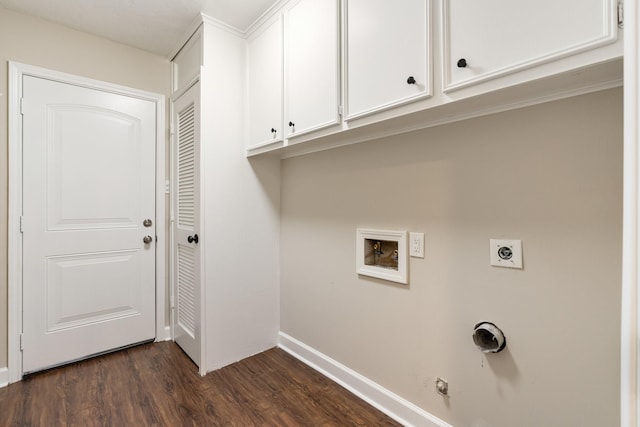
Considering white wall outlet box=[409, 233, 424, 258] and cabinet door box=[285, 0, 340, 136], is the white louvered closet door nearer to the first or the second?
cabinet door box=[285, 0, 340, 136]

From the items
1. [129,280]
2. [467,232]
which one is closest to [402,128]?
[467,232]

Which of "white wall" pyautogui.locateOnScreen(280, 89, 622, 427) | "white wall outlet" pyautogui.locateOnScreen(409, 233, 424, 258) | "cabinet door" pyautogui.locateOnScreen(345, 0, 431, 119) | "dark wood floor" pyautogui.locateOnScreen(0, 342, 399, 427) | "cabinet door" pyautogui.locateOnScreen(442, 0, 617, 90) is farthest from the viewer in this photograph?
"dark wood floor" pyautogui.locateOnScreen(0, 342, 399, 427)

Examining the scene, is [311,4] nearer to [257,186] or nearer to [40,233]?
[257,186]

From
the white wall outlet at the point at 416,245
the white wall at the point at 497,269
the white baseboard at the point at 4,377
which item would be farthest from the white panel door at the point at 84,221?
the white wall outlet at the point at 416,245

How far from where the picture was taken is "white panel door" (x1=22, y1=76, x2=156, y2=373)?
6.64ft

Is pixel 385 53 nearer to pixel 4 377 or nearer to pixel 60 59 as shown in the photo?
pixel 60 59

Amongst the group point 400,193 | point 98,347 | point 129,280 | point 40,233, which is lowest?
point 98,347

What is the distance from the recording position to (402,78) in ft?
4.02

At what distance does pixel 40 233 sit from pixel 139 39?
5.10 ft

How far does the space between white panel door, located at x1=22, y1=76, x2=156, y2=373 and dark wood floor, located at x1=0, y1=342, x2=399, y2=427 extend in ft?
0.85

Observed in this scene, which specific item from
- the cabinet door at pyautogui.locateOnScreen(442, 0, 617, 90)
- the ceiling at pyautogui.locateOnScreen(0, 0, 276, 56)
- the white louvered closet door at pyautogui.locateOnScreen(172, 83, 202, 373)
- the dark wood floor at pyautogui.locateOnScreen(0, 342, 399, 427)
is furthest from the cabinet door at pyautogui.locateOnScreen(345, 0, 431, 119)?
the dark wood floor at pyautogui.locateOnScreen(0, 342, 399, 427)

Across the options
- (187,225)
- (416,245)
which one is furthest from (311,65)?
(187,225)

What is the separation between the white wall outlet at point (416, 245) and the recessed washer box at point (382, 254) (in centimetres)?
3

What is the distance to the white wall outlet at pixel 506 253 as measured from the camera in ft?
3.92
